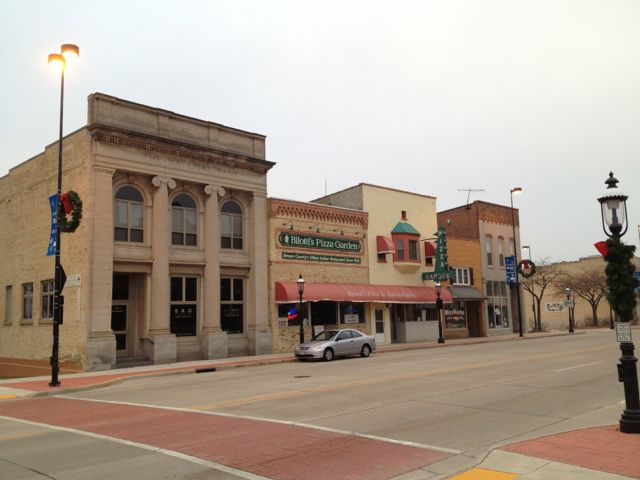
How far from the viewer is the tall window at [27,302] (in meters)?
29.7

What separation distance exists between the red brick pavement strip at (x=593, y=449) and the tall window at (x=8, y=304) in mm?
30467

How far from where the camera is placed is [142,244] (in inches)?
1056

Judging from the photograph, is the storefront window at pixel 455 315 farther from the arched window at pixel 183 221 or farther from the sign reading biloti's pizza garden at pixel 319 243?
the arched window at pixel 183 221

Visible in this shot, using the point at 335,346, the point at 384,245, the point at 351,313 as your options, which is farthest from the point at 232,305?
the point at 384,245

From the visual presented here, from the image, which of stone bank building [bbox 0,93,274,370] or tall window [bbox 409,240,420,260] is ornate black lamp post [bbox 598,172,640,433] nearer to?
stone bank building [bbox 0,93,274,370]

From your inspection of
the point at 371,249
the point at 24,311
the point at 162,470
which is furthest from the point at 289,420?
the point at 371,249

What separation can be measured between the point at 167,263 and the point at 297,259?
8304mm

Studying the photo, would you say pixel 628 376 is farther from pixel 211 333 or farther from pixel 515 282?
pixel 515 282

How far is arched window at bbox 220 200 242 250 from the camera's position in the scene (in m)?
30.5

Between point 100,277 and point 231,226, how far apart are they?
8.10 meters

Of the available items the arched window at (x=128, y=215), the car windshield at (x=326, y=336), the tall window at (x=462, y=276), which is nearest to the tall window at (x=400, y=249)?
the tall window at (x=462, y=276)

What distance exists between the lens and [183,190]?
29016 mm

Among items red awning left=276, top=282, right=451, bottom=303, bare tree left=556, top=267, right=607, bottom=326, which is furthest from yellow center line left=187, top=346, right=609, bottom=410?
bare tree left=556, top=267, right=607, bottom=326

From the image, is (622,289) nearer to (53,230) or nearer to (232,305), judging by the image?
(53,230)
